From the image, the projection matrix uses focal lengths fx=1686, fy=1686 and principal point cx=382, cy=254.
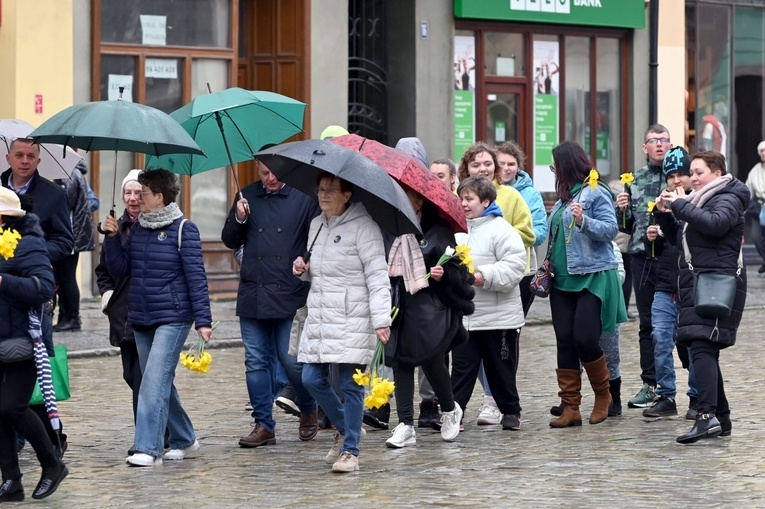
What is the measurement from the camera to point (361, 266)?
9164 millimetres

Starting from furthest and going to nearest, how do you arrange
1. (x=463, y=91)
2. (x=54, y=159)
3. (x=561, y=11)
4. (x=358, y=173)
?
1. (x=561, y=11)
2. (x=463, y=91)
3. (x=54, y=159)
4. (x=358, y=173)

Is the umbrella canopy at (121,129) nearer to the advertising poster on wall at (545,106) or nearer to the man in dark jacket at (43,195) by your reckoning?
the man in dark jacket at (43,195)

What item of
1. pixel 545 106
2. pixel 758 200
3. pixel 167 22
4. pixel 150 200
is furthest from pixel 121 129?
pixel 758 200

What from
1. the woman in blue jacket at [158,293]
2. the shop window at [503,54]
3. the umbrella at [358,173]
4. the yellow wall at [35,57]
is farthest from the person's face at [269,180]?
the shop window at [503,54]

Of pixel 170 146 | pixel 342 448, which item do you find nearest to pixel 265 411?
pixel 342 448

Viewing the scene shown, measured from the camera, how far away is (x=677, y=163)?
1100 cm

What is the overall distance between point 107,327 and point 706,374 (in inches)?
322

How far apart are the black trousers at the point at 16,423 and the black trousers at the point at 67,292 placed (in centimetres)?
781

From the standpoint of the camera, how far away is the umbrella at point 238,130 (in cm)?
1038

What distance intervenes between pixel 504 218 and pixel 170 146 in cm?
263

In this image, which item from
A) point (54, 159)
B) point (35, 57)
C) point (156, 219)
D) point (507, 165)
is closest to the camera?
point (156, 219)

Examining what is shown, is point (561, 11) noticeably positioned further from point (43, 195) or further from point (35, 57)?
point (43, 195)

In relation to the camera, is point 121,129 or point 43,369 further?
point 121,129

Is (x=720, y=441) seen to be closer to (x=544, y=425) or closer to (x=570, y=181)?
(x=544, y=425)
